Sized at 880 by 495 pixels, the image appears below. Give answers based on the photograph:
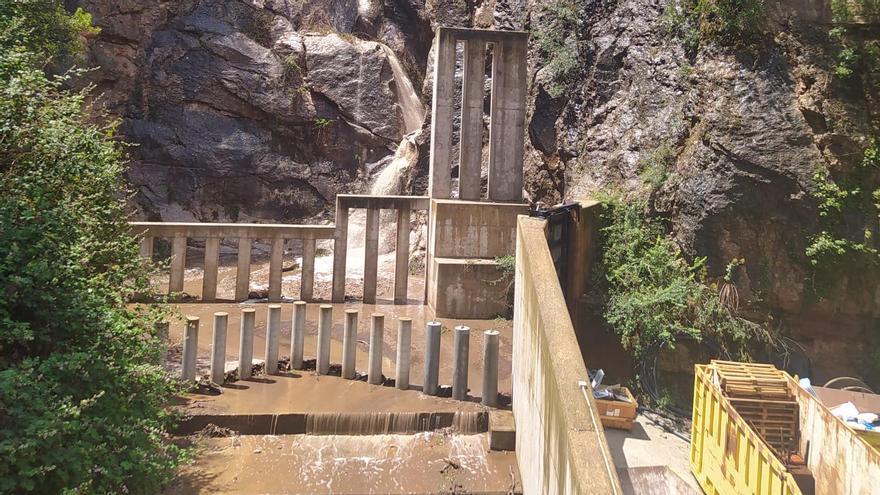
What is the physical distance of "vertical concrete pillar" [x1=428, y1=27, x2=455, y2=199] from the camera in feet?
42.4

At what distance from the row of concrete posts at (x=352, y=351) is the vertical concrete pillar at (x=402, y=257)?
4.50m

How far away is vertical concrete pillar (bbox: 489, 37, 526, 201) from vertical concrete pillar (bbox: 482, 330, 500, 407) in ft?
18.8

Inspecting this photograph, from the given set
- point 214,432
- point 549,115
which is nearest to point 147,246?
point 214,432

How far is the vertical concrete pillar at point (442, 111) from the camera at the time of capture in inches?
509

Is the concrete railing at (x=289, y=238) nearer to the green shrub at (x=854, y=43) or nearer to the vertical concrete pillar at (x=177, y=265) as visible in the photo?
A: the vertical concrete pillar at (x=177, y=265)

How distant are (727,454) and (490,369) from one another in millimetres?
3159

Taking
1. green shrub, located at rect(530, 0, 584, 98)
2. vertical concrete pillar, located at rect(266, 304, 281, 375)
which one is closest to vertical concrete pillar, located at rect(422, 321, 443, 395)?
vertical concrete pillar, located at rect(266, 304, 281, 375)

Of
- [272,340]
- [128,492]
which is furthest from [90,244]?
[272,340]

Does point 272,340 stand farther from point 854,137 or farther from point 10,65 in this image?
point 854,137

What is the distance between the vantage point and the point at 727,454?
7.63 m

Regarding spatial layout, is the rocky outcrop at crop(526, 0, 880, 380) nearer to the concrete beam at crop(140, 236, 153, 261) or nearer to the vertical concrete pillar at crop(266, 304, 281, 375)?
the vertical concrete pillar at crop(266, 304, 281, 375)

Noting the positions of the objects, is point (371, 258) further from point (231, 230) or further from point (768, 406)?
point (768, 406)

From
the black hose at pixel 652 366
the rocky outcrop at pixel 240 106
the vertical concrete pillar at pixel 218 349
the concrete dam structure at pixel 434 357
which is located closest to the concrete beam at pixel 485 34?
the concrete dam structure at pixel 434 357

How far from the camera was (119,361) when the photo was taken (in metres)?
5.14
